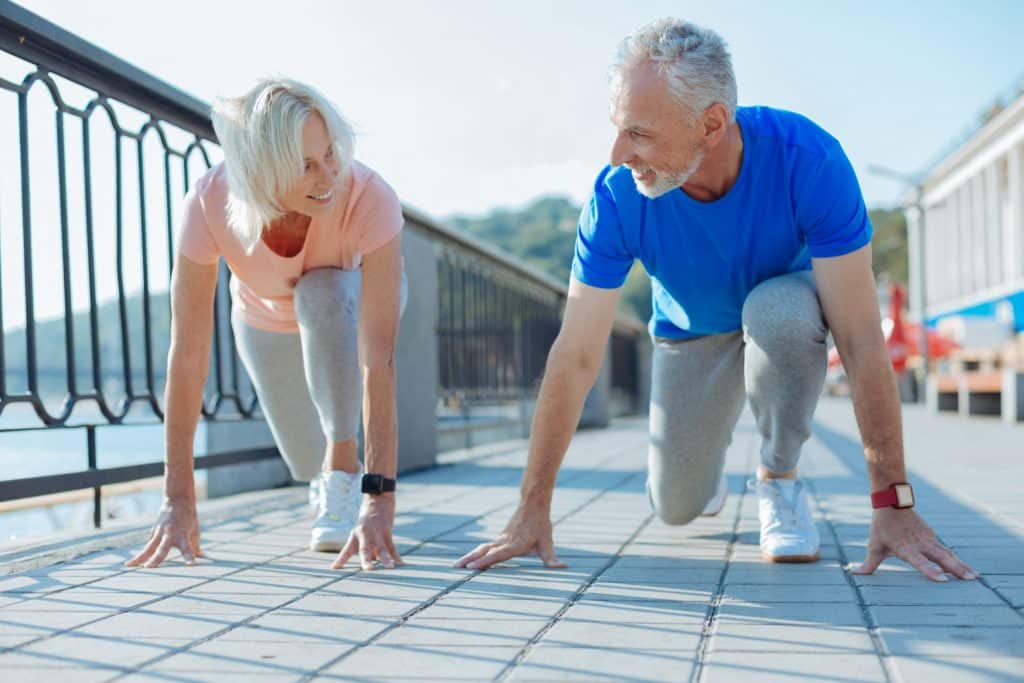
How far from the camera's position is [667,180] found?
116 inches

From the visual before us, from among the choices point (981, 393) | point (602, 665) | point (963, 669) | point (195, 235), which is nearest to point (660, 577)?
point (602, 665)

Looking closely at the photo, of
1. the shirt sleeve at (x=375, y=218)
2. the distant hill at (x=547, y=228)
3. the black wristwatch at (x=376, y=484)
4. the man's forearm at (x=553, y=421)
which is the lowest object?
the black wristwatch at (x=376, y=484)

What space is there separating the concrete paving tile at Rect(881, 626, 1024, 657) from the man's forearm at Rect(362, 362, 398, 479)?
1.45 metres

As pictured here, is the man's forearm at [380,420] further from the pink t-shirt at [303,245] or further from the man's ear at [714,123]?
the man's ear at [714,123]

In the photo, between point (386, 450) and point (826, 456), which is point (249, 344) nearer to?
point (386, 450)

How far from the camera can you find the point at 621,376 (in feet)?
57.3

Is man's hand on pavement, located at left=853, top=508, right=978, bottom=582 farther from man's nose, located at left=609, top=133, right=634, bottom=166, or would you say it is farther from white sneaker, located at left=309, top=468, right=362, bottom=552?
white sneaker, located at left=309, top=468, right=362, bottom=552

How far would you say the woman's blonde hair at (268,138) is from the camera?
311 centimetres

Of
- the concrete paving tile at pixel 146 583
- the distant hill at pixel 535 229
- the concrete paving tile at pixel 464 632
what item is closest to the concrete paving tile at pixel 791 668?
the concrete paving tile at pixel 464 632

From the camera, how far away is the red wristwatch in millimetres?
2865

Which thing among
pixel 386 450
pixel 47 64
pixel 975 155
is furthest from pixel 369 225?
pixel 975 155

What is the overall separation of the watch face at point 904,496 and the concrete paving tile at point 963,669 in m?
0.88

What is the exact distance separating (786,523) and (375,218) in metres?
1.47

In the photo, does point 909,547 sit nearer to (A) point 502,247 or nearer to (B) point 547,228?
(A) point 502,247
